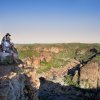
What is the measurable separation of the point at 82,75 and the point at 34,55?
84.6 feet

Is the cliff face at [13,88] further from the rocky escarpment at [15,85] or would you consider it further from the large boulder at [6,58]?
the large boulder at [6,58]

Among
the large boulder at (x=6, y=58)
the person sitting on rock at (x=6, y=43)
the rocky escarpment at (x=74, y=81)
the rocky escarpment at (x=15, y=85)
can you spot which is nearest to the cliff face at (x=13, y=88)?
the rocky escarpment at (x=15, y=85)

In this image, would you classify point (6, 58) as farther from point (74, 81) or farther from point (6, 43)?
point (74, 81)

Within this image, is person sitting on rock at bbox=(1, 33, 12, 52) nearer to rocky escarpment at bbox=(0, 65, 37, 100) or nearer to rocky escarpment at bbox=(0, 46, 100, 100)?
rocky escarpment at bbox=(0, 65, 37, 100)

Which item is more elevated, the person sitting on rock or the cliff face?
the person sitting on rock

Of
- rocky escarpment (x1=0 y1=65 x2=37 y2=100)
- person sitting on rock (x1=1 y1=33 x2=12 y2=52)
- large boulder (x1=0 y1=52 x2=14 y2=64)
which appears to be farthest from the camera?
person sitting on rock (x1=1 y1=33 x2=12 y2=52)

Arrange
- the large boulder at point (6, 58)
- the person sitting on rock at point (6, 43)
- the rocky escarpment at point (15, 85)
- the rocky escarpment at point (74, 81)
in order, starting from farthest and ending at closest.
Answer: the rocky escarpment at point (74, 81) < the person sitting on rock at point (6, 43) < the large boulder at point (6, 58) < the rocky escarpment at point (15, 85)

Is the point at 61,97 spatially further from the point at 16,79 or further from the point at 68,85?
the point at 16,79

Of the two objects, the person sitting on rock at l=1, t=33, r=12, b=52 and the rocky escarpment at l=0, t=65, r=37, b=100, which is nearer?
the rocky escarpment at l=0, t=65, r=37, b=100

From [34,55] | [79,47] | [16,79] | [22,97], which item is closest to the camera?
[16,79]

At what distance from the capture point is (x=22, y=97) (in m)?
33.2

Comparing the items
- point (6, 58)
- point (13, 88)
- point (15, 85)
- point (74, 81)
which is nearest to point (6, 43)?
point (6, 58)

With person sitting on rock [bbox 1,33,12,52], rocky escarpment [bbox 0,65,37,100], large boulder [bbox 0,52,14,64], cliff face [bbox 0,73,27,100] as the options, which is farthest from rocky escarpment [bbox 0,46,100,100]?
cliff face [bbox 0,73,27,100]

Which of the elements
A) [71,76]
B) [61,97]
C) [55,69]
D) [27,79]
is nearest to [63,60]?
[55,69]
